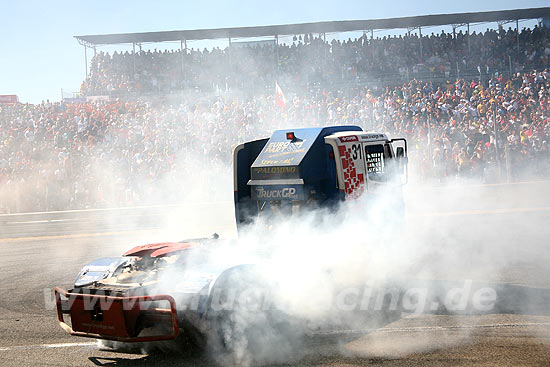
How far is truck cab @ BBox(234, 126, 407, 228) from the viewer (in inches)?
269

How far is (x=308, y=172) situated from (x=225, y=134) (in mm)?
13491

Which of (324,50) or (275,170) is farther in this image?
(324,50)

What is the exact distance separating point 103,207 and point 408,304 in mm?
14441

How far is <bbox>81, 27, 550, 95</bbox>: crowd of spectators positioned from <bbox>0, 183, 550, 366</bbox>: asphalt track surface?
10.5m

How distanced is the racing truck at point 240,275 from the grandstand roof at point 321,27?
21017 millimetres

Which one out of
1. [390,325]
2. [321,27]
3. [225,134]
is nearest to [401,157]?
[390,325]

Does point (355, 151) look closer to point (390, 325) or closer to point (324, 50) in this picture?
point (390, 325)

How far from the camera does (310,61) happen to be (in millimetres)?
26516

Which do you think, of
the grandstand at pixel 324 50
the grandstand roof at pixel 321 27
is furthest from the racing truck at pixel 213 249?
the grandstand roof at pixel 321 27

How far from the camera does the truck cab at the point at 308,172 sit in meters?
6.84

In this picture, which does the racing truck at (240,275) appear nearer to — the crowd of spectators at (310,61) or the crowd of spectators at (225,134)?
the crowd of spectators at (225,134)

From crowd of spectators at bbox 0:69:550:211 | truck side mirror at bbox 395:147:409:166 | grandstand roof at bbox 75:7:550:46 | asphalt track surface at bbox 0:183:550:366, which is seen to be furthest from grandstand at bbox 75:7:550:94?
truck side mirror at bbox 395:147:409:166

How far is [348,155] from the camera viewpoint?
6965 millimetres

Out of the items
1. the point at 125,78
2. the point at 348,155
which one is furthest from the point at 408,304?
the point at 125,78
